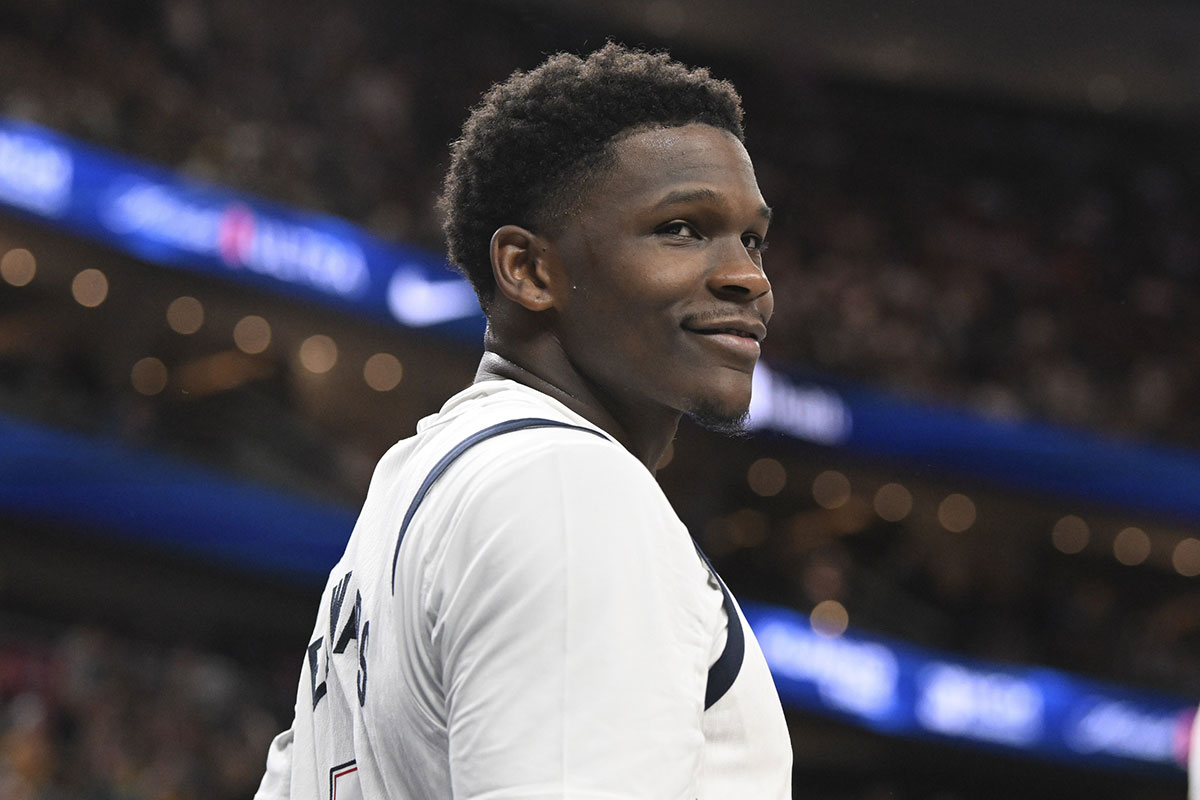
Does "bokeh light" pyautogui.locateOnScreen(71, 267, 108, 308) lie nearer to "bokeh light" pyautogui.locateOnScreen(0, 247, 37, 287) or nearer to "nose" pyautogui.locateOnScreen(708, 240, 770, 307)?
"bokeh light" pyautogui.locateOnScreen(0, 247, 37, 287)

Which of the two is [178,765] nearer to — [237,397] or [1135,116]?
[237,397]

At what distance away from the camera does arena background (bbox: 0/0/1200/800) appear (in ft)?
36.6

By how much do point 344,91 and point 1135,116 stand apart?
10.9 meters

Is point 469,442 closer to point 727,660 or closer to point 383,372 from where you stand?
point 727,660

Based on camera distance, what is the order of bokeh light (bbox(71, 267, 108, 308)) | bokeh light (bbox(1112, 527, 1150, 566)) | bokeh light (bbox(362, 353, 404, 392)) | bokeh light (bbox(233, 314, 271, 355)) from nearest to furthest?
bokeh light (bbox(71, 267, 108, 308))
bokeh light (bbox(233, 314, 271, 355))
bokeh light (bbox(362, 353, 404, 392))
bokeh light (bbox(1112, 527, 1150, 566))

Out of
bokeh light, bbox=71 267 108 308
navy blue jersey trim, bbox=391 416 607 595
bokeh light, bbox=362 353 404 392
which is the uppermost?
bokeh light, bbox=362 353 404 392

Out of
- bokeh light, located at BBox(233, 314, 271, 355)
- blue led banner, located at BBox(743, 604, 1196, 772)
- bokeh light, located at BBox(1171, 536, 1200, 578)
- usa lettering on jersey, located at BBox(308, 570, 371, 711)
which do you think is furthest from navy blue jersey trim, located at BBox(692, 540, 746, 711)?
bokeh light, located at BBox(1171, 536, 1200, 578)

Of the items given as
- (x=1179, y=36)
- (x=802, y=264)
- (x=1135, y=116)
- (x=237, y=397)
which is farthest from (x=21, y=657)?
(x=1135, y=116)

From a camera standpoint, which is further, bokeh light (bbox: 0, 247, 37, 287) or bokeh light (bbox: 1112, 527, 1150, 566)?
bokeh light (bbox: 1112, 527, 1150, 566)

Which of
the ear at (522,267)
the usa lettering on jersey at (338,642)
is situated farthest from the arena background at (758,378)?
the ear at (522,267)

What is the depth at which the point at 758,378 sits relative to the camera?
1262 centimetres

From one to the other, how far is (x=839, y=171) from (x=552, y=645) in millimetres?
16887

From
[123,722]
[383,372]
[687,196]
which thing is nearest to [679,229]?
[687,196]

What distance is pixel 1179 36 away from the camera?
16.7m
